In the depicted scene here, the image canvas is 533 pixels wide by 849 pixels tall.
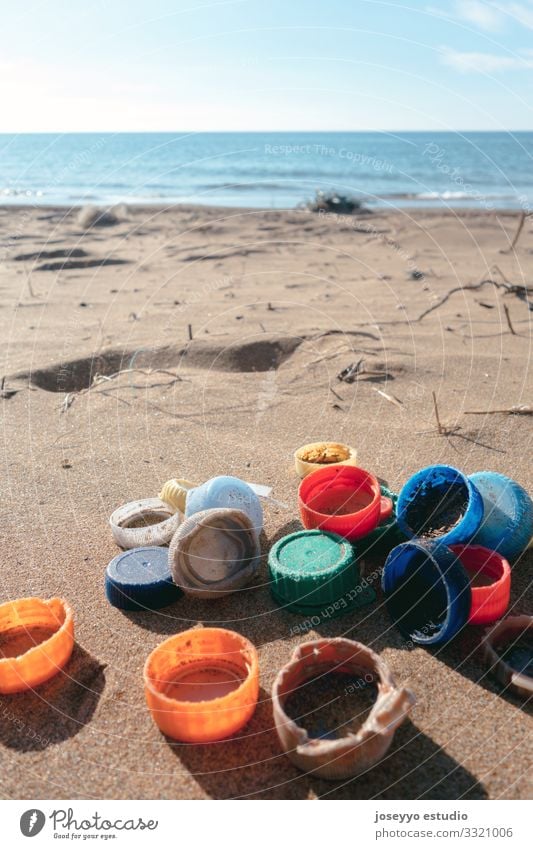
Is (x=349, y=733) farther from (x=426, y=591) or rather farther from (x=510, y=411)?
(x=510, y=411)

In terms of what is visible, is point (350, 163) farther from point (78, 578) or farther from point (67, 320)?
point (78, 578)

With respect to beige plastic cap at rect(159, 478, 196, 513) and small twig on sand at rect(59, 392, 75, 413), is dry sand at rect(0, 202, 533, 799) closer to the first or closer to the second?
small twig on sand at rect(59, 392, 75, 413)

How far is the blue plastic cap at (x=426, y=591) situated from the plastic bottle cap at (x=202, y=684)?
1.02 m

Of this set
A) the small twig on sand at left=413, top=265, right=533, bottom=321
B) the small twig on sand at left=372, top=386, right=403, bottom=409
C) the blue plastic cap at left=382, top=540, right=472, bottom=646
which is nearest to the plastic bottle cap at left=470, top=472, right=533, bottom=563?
the blue plastic cap at left=382, top=540, right=472, bottom=646

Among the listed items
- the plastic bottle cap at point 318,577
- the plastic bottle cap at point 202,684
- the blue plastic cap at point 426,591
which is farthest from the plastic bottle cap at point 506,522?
the plastic bottle cap at point 202,684

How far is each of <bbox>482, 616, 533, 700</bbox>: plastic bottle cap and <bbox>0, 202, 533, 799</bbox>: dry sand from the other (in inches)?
3.4

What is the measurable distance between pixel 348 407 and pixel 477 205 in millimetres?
23818

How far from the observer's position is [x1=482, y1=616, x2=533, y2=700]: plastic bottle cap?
3.71m

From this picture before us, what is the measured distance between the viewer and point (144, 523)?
207 inches

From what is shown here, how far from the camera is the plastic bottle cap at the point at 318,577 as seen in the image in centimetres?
427

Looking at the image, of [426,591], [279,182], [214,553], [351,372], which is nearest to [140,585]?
[214,553]

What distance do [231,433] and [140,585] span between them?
2759mm

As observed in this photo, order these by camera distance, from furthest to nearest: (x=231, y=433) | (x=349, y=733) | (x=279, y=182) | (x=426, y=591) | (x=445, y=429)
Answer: (x=279, y=182)
(x=231, y=433)
(x=445, y=429)
(x=426, y=591)
(x=349, y=733)

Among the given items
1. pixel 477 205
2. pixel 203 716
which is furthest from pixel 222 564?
pixel 477 205
